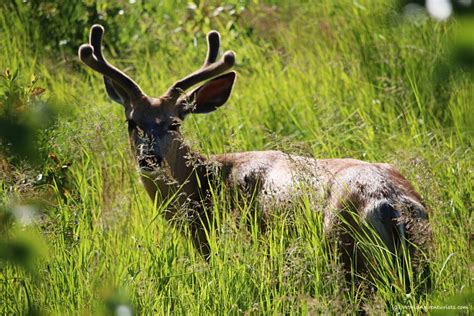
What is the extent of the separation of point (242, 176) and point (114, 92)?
144 cm

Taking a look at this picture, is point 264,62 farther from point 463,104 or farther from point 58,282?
point 58,282

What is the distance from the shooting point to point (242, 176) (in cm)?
567

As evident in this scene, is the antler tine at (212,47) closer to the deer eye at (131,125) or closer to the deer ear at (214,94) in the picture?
the deer ear at (214,94)

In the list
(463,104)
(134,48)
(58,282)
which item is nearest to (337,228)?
(58,282)

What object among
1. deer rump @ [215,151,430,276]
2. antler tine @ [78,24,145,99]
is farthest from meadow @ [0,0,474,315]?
antler tine @ [78,24,145,99]

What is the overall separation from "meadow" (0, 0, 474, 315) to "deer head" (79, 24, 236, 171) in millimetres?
173

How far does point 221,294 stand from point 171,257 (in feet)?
1.74

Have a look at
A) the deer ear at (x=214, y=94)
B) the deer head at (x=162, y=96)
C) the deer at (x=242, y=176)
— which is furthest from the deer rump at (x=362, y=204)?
the deer ear at (x=214, y=94)

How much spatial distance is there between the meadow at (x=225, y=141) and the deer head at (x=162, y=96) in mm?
173

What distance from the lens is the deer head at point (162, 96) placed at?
234 inches

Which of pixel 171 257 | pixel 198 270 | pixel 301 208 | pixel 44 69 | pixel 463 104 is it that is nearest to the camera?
pixel 198 270

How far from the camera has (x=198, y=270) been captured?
3895 millimetres

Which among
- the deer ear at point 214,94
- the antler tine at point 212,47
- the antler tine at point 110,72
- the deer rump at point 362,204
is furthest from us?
the antler tine at point 212,47

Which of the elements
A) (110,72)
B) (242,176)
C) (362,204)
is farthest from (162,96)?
(362,204)
